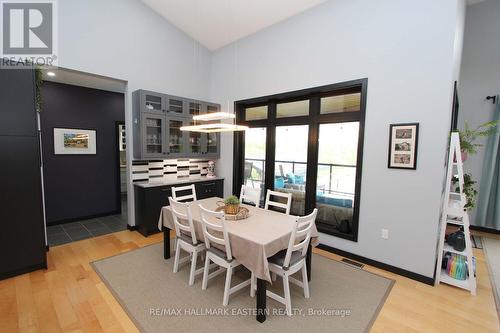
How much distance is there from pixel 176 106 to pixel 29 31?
207cm

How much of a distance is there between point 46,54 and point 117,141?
82.5 inches

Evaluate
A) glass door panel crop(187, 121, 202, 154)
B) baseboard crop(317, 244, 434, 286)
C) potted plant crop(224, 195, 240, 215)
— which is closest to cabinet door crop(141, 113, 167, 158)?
glass door panel crop(187, 121, 202, 154)

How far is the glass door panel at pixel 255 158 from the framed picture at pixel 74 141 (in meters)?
3.11

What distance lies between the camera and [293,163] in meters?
3.98

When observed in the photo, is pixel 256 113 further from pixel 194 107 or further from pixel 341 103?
pixel 341 103

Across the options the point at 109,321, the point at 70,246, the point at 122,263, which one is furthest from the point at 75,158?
the point at 109,321

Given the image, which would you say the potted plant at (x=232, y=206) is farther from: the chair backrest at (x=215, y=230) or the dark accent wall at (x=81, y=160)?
the dark accent wall at (x=81, y=160)

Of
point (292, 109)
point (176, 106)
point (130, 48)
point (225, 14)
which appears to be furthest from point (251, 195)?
point (130, 48)

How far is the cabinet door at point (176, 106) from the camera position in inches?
163

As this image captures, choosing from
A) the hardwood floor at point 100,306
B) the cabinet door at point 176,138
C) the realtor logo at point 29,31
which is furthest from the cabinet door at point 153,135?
the hardwood floor at point 100,306

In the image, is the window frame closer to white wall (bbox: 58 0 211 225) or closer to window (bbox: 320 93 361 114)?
window (bbox: 320 93 361 114)

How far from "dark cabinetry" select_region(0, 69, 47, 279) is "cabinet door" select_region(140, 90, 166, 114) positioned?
139cm

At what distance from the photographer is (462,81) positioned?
441cm

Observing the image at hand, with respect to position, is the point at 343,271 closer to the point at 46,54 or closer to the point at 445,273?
the point at 445,273
